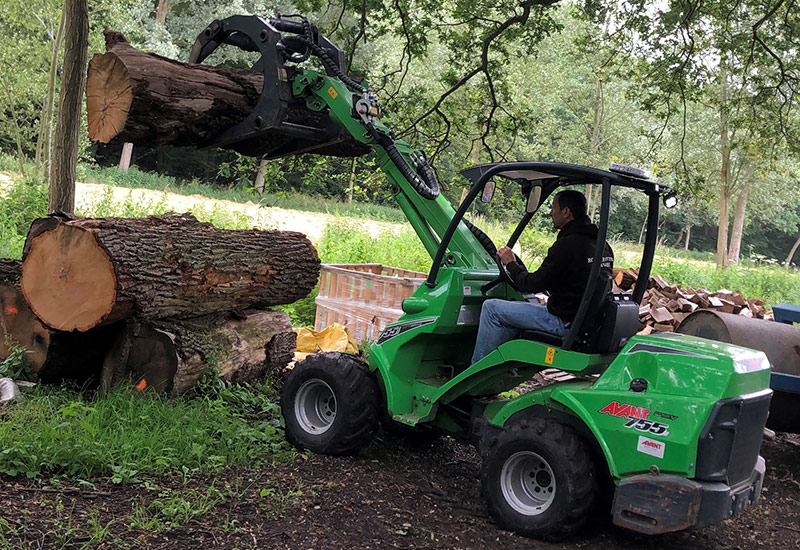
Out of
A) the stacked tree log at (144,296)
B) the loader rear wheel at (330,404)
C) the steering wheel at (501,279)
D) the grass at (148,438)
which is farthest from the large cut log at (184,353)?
the steering wheel at (501,279)

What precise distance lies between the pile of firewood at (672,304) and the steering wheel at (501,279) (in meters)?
5.13

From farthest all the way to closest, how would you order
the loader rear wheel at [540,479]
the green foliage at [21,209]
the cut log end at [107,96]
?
the green foliage at [21,209] < the cut log end at [107,96] < the loader rear wheel at [540,479]

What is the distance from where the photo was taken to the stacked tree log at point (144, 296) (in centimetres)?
526

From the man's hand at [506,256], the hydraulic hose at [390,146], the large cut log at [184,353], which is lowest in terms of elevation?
the large cut log at [184,353]

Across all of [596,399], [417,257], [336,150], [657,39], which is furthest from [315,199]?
[596,399]

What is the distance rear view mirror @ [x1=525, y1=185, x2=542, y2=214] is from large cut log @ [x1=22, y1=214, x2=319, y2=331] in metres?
2.54

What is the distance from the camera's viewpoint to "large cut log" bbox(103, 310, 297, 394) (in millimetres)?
5598

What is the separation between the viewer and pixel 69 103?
7246mm

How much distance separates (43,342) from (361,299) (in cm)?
380

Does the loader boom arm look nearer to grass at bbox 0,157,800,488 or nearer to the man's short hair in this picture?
the man's short hair

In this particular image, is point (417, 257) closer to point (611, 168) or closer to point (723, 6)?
point (723, 6)

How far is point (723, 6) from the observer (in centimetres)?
984

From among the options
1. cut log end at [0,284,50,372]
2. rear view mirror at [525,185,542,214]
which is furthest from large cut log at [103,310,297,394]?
rear view mirror at [525,185,542,214]

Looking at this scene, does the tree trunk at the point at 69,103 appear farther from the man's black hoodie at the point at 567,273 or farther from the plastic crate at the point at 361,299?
the man's black hoodie at the point at 567,273
